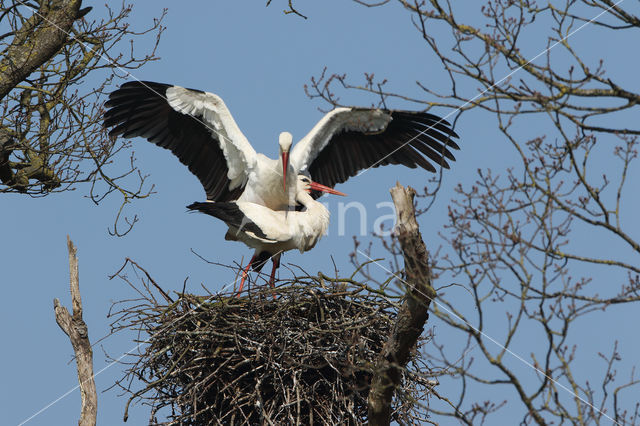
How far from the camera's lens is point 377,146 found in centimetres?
952

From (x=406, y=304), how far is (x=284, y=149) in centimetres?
356

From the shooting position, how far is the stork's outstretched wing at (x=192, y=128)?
8641mm

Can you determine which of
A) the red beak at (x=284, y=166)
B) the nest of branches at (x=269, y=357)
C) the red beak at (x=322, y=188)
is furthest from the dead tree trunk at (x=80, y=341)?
the red beak at (x=322, y=188)

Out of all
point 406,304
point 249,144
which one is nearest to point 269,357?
point 406,304

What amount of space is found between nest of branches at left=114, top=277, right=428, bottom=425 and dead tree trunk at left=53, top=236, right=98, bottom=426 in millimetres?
750

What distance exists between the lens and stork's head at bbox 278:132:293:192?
8.41 m

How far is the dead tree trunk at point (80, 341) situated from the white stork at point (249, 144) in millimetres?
1863

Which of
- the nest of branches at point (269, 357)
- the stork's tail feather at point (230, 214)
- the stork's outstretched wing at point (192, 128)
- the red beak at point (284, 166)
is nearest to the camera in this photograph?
the nest of branches at point (269, 357)

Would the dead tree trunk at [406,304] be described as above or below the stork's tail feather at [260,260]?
below

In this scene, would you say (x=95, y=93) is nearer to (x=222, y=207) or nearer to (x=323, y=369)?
(x=222, y=207)

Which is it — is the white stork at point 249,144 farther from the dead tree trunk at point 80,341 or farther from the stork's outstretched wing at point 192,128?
the dead tree trunk at point 80,341

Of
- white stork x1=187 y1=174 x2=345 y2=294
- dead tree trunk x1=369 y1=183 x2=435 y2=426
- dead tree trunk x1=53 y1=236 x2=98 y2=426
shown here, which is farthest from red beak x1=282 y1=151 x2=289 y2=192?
dead tree trunk x1=369 y1=183 x2=435 y2=426

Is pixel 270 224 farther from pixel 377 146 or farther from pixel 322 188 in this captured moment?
pixel 377 146

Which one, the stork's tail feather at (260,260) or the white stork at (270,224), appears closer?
the white stork at (270,224)
